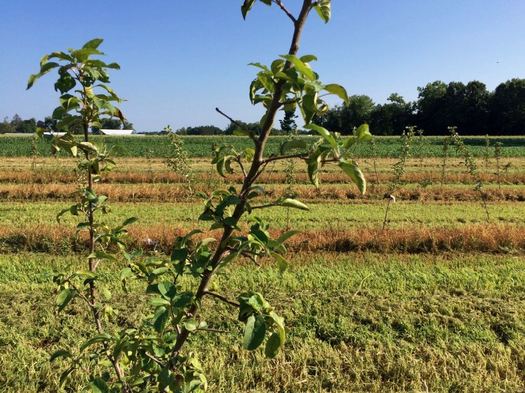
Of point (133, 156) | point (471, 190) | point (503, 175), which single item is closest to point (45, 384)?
point (471, 190)

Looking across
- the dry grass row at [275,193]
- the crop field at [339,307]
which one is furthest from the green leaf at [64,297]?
the dry grass row at [275,193]

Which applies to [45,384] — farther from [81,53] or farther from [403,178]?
[403,178]

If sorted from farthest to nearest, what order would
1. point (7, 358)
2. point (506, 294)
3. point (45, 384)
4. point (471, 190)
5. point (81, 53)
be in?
1. point (471, 190)
2. point (506, 294)
3. point (7, 358)
4. point (45, 384)
5. point (81, 53)

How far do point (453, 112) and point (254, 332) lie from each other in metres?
82.7

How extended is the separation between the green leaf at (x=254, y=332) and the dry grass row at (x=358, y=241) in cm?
723

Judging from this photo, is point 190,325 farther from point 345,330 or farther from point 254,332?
point 345,330

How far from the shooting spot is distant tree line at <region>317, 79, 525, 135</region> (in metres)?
72.2

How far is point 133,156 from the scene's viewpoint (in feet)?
113

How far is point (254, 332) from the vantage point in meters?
1.35

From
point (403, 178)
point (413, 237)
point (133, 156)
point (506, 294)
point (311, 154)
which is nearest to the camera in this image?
point (311, 154)

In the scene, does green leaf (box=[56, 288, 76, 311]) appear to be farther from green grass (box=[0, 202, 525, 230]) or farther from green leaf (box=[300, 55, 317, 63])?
green grass (box=[0, 202, 525, 230])

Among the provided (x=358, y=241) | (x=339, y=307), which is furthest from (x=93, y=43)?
(x=358, y=241)

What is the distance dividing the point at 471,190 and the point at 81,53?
55.2 ft

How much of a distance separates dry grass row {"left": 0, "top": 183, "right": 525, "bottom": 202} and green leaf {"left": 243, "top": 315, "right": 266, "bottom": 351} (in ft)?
44.6
